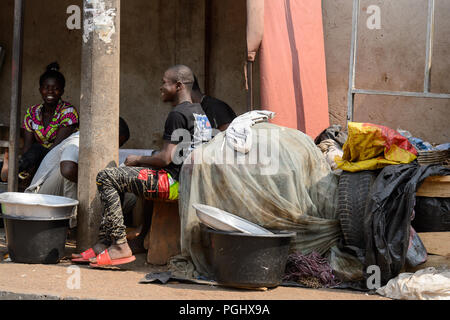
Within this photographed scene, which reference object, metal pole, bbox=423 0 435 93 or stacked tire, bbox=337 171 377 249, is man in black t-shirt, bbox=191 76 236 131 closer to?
stacked tire, bbox=337 171 377 249

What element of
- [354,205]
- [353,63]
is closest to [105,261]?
[354,205]

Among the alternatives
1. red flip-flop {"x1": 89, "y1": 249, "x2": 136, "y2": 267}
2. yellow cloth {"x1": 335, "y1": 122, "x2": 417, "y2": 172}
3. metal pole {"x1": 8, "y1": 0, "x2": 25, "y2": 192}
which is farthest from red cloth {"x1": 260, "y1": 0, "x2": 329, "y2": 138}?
metal pole {"x1": 8, "y1": 0, "x2": 25, "y2": 192}

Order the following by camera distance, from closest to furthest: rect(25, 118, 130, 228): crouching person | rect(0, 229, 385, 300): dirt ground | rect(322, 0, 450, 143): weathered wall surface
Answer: rect(0, 229, 385, 300): dirt ground, rect(25, 118, 130, 228): crouching person, rect(322, 0, 450, 143): weathered wall surface

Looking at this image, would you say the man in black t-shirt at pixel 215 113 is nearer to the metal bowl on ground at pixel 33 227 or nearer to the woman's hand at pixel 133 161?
the woman's hand at pixel 133 161

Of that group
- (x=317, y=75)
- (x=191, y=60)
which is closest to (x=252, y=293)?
(x=317, y=75)

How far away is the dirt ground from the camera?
4.15 metres

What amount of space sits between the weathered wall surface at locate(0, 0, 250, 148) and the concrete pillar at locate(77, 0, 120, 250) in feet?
7.92

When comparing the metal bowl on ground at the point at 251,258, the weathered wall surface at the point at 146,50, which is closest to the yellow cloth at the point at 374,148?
the metal bowl on ground at the point at 251,258

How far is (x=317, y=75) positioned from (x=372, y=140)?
1.77 meters

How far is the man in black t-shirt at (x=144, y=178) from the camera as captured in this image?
495 centimetres

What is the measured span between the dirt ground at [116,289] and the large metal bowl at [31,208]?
42 centimetres

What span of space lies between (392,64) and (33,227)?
12.9ft
